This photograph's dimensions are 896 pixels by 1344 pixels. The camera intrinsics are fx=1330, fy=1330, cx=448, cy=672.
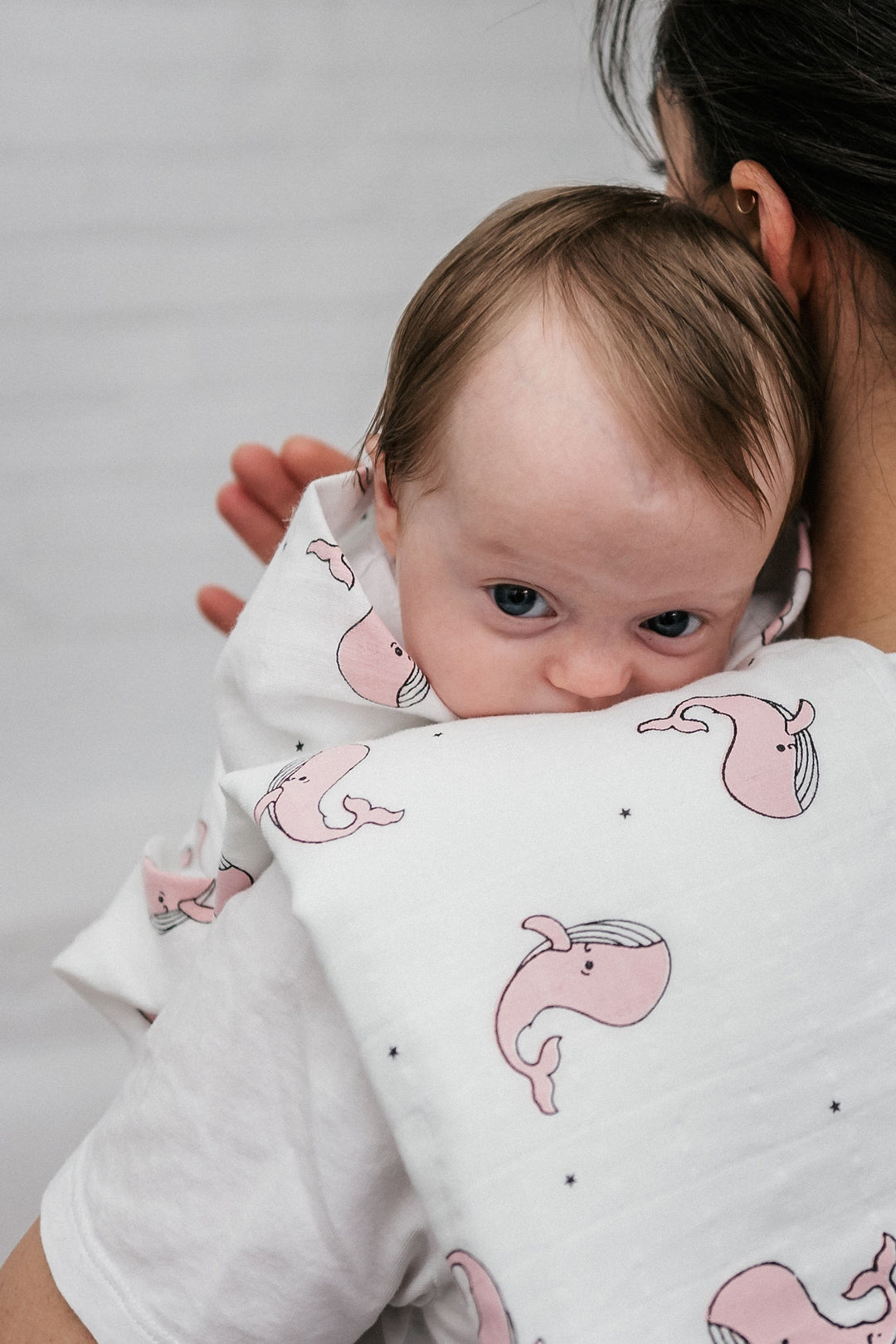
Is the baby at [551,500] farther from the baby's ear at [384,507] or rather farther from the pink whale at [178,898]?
the pink whale at [178,898]

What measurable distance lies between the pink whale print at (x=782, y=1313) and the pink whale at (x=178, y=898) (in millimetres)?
433

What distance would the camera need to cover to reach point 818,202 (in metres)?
0.65

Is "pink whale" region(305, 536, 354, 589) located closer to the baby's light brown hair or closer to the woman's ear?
the baby's light brown hair

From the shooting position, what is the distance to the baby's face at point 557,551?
0.63m

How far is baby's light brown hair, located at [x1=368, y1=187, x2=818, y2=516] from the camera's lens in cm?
64

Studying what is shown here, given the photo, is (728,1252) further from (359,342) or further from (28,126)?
(28,126)

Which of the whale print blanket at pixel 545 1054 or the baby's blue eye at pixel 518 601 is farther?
the baby's blue eye at pixel 518 601

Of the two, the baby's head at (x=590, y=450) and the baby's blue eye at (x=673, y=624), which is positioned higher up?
the baby's head at (x=590, y=450)

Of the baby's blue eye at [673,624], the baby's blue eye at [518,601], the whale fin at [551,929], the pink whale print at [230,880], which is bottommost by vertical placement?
the pink whale print at [230,880]

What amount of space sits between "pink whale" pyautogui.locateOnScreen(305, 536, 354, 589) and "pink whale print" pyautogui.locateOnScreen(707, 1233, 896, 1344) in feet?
1.28

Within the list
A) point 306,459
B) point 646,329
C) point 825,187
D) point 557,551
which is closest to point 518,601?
point 557,551

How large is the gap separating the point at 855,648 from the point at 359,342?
121 cm

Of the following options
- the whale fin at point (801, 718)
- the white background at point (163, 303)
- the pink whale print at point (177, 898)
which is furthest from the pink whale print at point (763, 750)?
the white background at point (163, 303)

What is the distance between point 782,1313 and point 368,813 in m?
0.25
